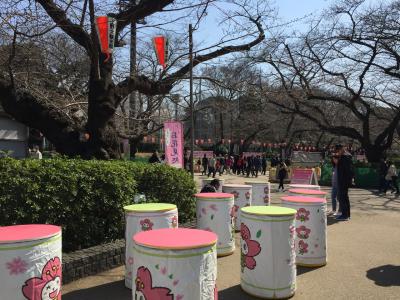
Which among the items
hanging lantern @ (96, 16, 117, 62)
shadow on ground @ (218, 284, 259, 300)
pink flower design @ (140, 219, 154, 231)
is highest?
hanging lantern @ (96, 16, 117, 62)

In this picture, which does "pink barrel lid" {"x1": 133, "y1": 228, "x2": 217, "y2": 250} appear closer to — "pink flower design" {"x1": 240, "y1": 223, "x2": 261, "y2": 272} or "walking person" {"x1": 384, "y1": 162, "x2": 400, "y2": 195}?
"pink flower design" {"x1": 240, "y1": 223, "x2": 261, "y2": 272}

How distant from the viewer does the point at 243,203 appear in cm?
822

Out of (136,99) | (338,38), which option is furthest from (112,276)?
(338,38)

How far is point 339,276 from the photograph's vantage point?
5.55 m

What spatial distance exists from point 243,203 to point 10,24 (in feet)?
17.8

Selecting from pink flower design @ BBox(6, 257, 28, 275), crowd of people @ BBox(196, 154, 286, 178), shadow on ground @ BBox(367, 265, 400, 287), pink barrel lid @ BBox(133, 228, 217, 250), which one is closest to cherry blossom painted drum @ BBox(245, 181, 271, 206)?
shadow on ground @ BBox(367, 265, 400, 287)

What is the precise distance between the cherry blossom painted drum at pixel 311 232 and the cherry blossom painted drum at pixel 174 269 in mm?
2806

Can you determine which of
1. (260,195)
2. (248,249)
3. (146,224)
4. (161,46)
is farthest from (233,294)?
(161,46)

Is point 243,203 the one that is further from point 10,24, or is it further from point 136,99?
point 136,99

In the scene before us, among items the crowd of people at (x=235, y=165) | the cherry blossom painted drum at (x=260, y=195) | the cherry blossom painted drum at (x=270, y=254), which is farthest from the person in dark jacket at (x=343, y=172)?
the crowd of people at (x=235, y=165)

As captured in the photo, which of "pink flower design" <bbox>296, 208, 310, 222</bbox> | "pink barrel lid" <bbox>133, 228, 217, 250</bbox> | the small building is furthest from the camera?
the small building

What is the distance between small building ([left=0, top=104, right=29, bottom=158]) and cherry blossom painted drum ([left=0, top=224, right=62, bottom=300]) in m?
11.6

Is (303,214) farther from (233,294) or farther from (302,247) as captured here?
(233,294)

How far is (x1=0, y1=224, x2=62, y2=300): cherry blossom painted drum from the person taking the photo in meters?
3.30
